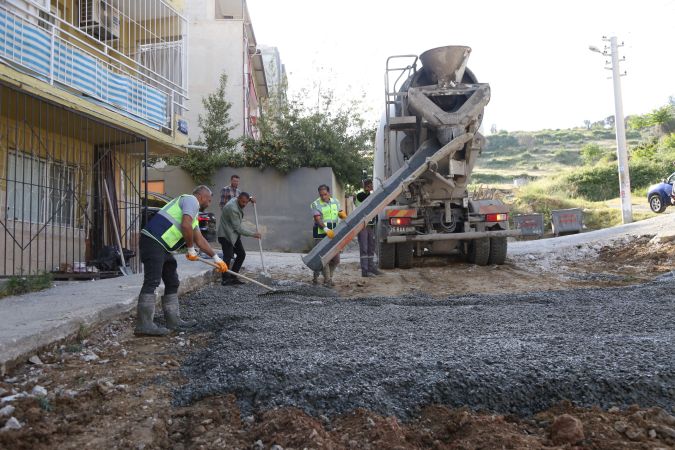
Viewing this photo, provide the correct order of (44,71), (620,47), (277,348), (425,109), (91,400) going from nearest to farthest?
(91,400), (277,348), (44,71), (425,109), (620,47)

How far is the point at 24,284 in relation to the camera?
6387 millimetres

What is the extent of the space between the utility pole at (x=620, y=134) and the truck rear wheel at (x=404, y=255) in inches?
503

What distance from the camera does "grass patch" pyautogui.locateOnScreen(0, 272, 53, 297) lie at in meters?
6.17

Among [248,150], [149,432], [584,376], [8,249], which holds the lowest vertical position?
[149,432]

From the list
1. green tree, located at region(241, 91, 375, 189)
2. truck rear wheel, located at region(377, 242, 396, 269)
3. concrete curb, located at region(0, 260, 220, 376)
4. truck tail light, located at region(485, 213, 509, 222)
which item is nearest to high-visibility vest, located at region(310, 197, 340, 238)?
truck rear wheel, located at region(377, 242, 396, 269)

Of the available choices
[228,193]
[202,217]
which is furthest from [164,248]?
[202,217]

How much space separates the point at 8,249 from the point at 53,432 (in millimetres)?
5999

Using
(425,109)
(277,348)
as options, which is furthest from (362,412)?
(425,109)

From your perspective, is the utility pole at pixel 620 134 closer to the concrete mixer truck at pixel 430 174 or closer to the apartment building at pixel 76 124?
the concrete mixer truck at pixel 430 174

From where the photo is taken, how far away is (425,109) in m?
7.93

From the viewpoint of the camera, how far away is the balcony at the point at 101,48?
7062 millimetres

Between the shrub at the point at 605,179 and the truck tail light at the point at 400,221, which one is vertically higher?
the shrub at the point at 605,179

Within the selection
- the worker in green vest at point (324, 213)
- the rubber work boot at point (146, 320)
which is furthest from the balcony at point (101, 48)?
the rubber work boot at point (146, 320)

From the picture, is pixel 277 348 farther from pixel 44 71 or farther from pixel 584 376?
pixel 44 71
